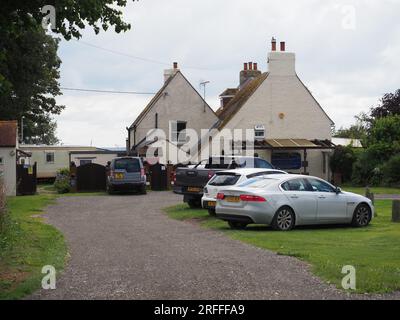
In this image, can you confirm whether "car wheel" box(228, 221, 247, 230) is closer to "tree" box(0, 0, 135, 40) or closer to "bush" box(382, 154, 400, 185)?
"tree" box(0, 0, 135, 40)

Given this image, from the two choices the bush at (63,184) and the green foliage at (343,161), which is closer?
the bush at (63,184)

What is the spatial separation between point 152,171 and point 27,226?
63.1ft

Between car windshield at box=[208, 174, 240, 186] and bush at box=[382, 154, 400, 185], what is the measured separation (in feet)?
68.9

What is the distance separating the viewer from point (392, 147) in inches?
1599

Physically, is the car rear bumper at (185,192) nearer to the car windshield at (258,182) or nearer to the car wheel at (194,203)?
the car wheel at (194,203)

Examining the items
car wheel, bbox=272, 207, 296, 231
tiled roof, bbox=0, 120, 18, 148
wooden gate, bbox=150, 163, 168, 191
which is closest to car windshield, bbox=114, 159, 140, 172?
wooden gate, bbox=150, 163, 168, 191

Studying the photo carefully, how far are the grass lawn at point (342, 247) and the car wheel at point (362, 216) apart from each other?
0.72 ft

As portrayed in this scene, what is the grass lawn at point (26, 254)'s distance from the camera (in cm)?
954

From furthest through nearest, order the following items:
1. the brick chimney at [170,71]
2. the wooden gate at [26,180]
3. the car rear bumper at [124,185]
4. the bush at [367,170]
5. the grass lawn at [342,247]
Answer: the brick chimney at [170,71] < the bush at [367,170] < the wooden gate at [26,180] < the car rear bumper at [124,185] < the grass lawn at [342,247]

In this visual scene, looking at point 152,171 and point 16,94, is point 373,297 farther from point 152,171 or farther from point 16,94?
point 16,94

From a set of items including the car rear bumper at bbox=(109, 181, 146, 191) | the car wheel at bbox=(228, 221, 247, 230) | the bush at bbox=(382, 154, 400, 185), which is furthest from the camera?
the bush at bbox=(382, 154, 400, 185)

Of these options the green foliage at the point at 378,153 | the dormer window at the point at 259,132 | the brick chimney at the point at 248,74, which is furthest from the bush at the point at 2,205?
the brick chimney at the point at 248,74

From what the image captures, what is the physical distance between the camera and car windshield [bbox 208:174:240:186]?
2000 centimetres

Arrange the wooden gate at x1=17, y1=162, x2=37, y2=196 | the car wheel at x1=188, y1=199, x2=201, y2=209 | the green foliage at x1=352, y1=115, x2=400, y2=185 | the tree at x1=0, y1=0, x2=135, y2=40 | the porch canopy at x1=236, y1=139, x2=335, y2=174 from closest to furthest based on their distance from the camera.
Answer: the tree at x1=0, y1=0, x2=135, y2=40
the car wheel at x1=188, y1=199, x2=201, y2=209
the wooden gate at x1=17, y1=162, x2=37, y2=196
the green foliage at x1=352, y1=115, x2=400, y2=185
the porch canopy at x1=236, y1=139, x2=335, y2=174
